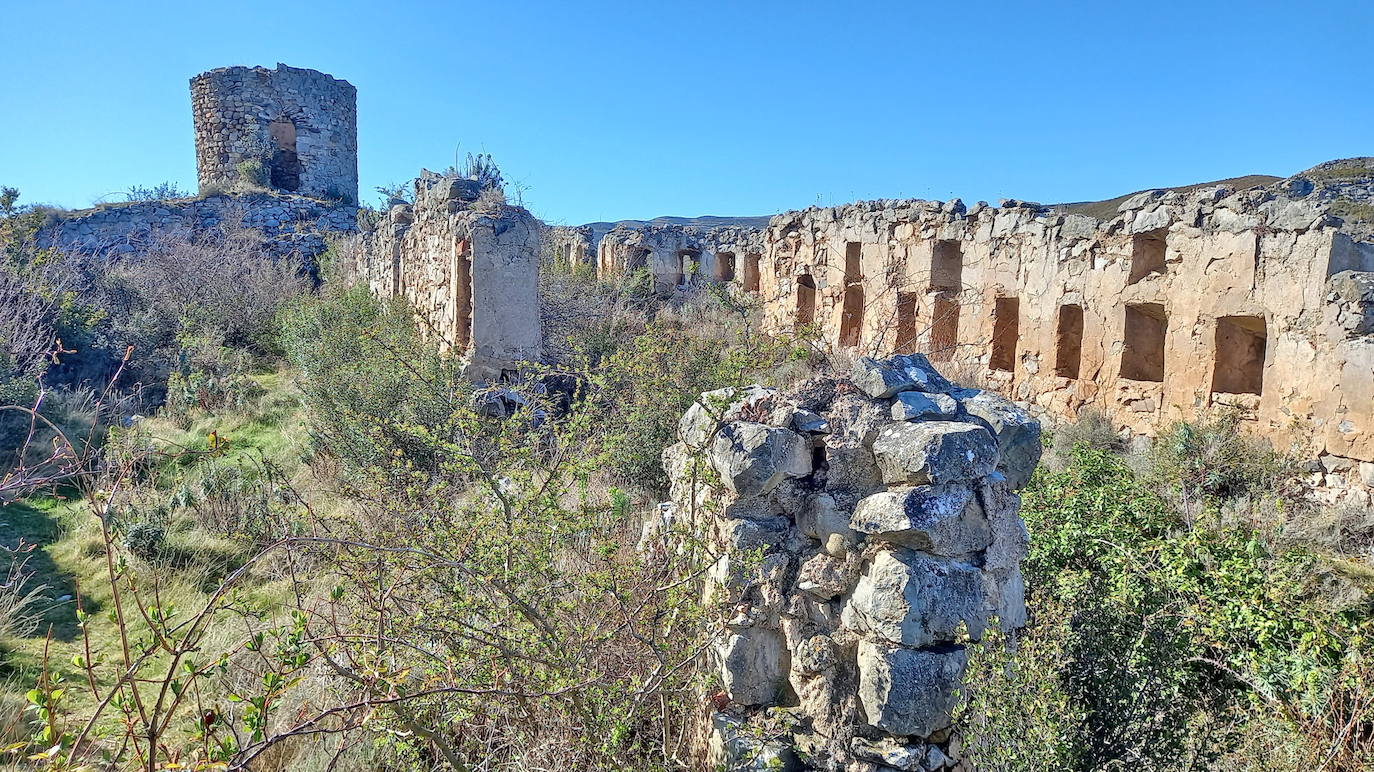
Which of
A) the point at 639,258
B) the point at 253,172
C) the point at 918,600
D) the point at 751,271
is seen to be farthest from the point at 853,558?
the point at 253,172

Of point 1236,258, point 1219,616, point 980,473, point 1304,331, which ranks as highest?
point 1236,258

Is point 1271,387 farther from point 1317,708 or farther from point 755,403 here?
point 755,403

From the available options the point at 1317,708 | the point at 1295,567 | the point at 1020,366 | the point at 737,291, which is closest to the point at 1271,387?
the point at 1020,366

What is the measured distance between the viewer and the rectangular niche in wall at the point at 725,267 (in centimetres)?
1636

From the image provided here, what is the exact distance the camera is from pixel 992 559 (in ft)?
7.88

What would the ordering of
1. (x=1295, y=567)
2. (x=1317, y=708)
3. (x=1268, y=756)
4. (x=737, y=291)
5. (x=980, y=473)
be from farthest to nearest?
1. (x=737, y=291)
2. (x=1295, y=567)
3. (x=1317, y=708)
4. (x=1268, y=756)
5. (x=980, y=473)

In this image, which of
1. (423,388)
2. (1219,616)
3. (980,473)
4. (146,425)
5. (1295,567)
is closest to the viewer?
(980,473)

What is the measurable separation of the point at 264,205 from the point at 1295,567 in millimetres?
17815

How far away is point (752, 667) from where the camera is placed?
255 cm

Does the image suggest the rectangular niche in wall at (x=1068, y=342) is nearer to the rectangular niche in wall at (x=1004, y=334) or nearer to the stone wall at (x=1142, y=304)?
the stone wall at (x=1142, y=304)

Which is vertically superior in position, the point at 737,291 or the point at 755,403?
the point at 737,291

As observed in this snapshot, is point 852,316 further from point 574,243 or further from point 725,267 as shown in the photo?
point 574,243

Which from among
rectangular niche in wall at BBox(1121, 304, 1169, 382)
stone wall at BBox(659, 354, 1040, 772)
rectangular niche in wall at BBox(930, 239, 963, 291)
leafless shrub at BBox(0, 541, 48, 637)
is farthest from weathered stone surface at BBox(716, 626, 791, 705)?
rectangular niche in wall at BBox(930, 239, 963, 291)

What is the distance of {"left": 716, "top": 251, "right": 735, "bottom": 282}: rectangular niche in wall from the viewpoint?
16.4 meters
